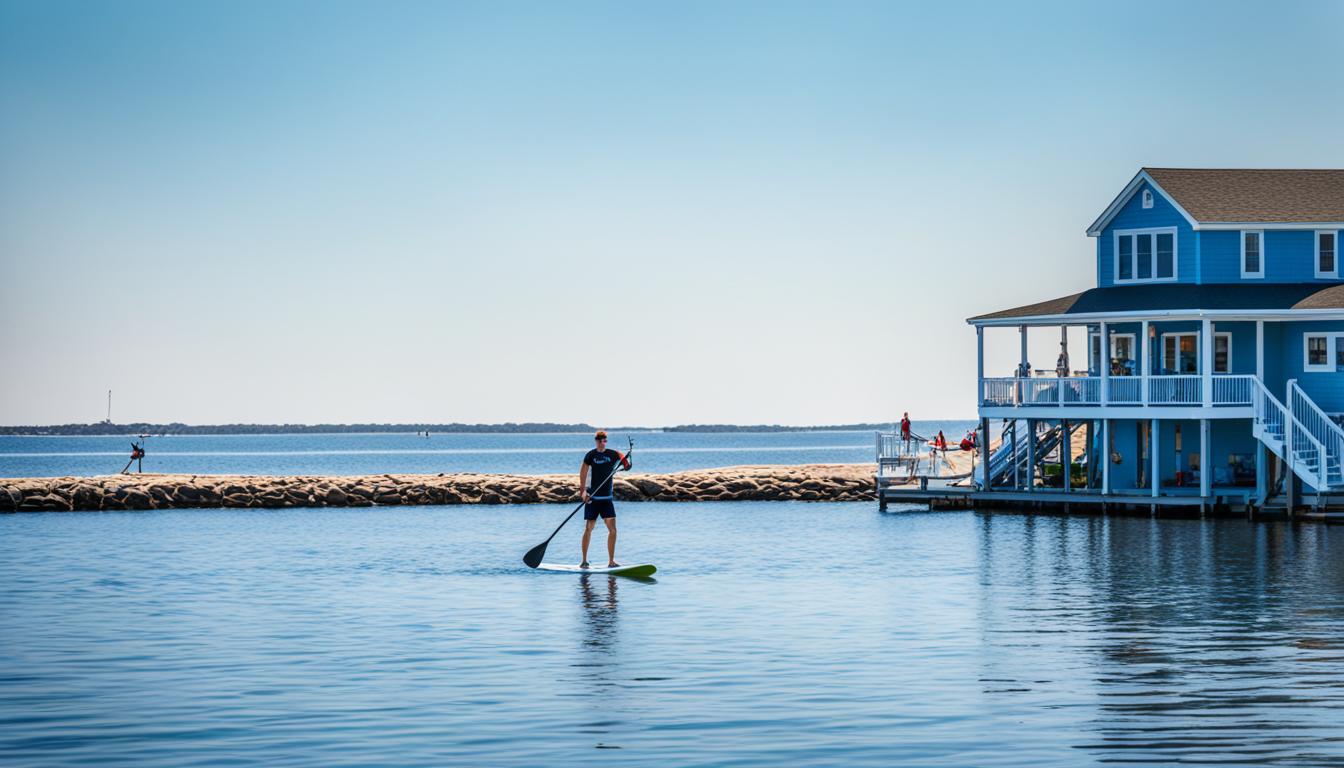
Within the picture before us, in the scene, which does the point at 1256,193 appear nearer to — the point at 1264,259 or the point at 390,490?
the point at 1264,259

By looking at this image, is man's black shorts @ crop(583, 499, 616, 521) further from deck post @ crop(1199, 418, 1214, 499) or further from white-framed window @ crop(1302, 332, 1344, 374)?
white-framed window @ crop(1302, 332, 1344, 374)

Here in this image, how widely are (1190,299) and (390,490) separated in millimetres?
28502

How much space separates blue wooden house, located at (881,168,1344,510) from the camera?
147 ft

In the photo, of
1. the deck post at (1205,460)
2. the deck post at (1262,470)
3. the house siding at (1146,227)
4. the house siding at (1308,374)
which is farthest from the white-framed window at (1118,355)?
the deck post at (1262,470)

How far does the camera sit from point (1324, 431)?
44.0 m

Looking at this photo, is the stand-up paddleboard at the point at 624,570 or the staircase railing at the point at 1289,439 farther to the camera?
the staircase railing at the point at 1289,439

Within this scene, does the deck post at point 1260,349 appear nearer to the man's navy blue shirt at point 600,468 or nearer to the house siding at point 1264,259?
the house siding at point 1264,259

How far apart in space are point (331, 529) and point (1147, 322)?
2237cm

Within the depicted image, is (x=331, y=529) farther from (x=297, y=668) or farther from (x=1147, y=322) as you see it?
(x=297, y=668)

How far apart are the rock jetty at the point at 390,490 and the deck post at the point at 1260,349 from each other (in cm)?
1836

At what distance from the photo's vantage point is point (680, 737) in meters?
14.2

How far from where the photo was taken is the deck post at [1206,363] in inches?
1756

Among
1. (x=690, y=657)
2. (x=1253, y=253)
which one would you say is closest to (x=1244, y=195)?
(x=1253, y=253)

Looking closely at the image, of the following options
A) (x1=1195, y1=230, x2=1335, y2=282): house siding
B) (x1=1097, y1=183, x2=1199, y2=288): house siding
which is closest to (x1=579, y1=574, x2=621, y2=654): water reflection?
(x1=1097, y1=183, x2=1199, y2=288): house siding
